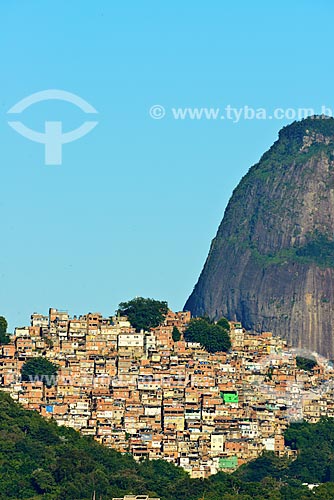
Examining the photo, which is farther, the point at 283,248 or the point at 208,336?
the point at 283,248

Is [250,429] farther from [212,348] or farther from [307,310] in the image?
[307,310]

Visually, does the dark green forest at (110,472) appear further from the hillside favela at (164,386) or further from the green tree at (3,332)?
the green tree at (3,332)

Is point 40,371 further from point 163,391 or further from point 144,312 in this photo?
point 144,312

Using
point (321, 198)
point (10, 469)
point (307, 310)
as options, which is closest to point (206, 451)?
point (10, 469)

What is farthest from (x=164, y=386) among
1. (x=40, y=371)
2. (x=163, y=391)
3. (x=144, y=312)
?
(x=144, y=312)

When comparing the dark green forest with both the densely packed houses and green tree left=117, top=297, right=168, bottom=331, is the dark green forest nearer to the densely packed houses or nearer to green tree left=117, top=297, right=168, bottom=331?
the densely packed houses

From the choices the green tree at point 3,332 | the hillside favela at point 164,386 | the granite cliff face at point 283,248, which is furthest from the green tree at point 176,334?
the granite cliff face at point 283,248
